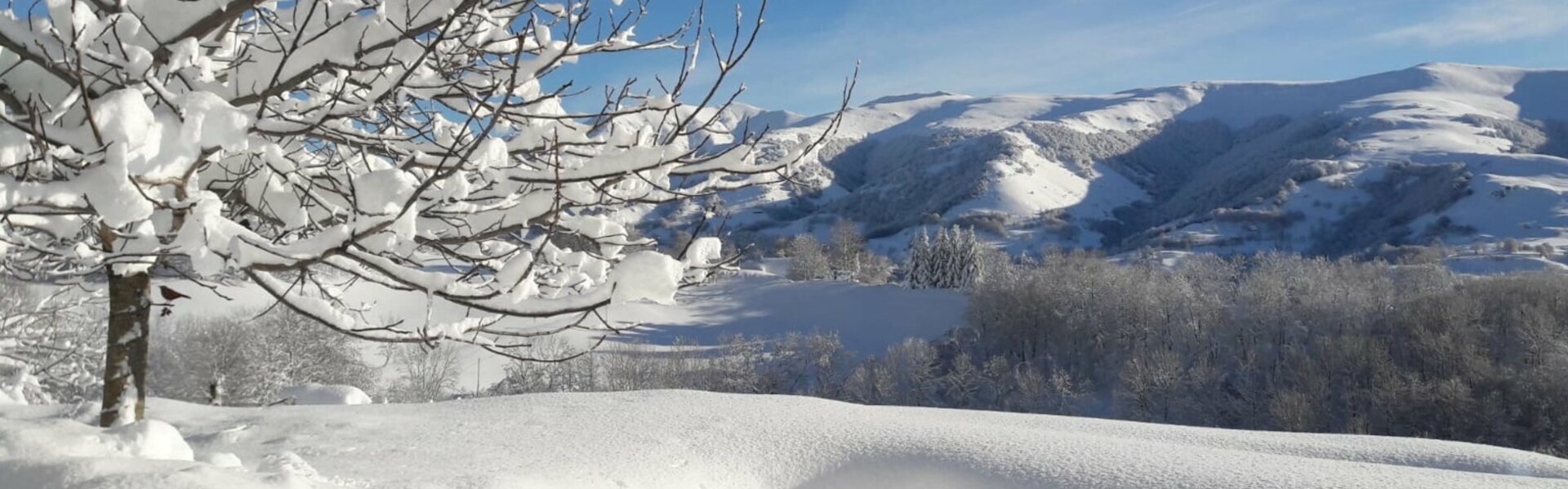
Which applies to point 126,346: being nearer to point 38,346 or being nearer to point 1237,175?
point 38,346

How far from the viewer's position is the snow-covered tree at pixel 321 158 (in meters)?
2.20

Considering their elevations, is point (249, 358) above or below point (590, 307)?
below

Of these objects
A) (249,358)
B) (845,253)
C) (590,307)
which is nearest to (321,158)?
(590,307)

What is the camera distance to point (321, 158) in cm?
368

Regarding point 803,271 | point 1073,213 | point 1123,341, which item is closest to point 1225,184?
point 1073,213

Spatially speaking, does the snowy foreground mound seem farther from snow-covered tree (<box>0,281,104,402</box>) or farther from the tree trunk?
snow-covered tree (<box>0,281,104,402</box>)

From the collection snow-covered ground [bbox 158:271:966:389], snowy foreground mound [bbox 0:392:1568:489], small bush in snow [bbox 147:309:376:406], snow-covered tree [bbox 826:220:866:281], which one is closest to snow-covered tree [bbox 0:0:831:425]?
snowy foreground mound [bbox 0:392:1568:489]

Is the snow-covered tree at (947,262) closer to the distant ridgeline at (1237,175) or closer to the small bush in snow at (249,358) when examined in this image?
the distant ridgeline at (1237,175)

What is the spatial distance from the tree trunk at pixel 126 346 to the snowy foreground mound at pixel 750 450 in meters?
0.22

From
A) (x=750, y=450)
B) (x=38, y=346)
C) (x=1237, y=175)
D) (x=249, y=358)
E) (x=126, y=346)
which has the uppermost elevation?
(x=1237, y=175)

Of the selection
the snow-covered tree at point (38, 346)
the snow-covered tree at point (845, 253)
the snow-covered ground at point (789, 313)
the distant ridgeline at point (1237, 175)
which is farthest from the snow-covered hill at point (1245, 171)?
the snow-covered tree at point (38, 346)

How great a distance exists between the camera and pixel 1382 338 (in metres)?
32.6

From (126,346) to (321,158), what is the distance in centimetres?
97

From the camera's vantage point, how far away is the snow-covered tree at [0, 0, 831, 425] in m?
2.20
